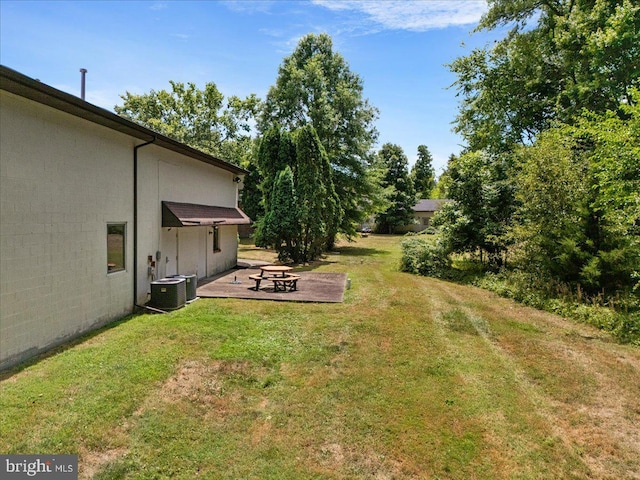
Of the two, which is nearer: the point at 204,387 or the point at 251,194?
the point at 204,387

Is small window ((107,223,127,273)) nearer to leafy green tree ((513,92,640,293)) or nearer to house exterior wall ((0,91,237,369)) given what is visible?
house exterior wall ((0,91,237,369))

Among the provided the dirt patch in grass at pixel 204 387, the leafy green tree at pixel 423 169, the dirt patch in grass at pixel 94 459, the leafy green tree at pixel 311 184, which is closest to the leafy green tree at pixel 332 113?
the leafy green tree at pixel 311 184

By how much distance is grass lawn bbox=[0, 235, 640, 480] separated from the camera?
3973mm

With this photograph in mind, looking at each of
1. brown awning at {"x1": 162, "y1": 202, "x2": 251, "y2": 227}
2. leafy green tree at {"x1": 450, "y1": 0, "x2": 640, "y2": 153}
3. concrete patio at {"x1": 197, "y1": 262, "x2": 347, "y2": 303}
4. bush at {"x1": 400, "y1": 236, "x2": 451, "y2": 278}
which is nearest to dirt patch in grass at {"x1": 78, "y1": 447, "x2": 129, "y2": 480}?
concrete patio at {"x1": 197, "y1": 262, "x2": 347, "y2": 303}

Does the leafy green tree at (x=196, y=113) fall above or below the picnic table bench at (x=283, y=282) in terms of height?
above

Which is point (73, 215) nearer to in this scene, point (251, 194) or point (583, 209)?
point (583, 209)

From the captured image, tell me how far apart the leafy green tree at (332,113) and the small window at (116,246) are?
1845cm

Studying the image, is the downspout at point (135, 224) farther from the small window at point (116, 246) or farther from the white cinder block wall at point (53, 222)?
the white cinder block wall at point (53, 222)

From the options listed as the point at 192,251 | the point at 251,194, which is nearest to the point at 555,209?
the point at 192,251

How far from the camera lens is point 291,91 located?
2708 centimetres

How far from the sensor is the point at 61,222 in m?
6.78

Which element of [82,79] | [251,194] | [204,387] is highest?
[82,79]

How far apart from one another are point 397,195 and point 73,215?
143ft

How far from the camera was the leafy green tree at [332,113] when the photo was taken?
2703 cm
